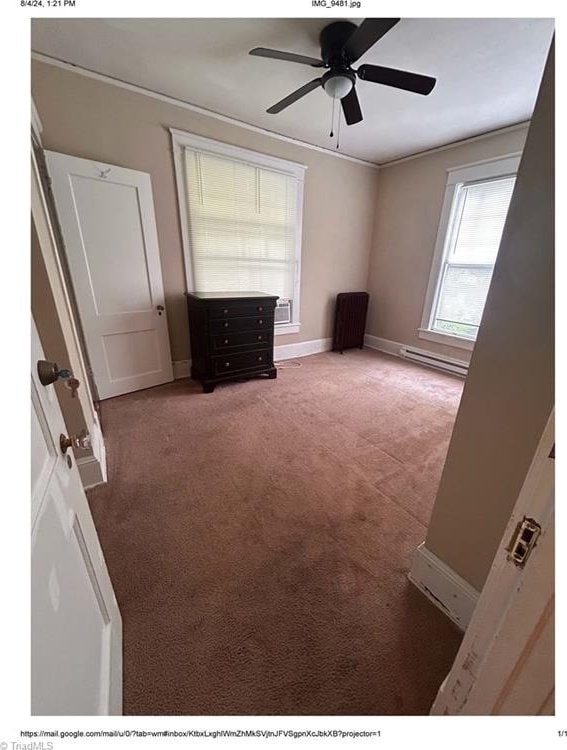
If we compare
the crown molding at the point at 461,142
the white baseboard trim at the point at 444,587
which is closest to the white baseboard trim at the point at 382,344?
the crown molding at the point at 461,142

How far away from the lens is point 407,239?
400 cm

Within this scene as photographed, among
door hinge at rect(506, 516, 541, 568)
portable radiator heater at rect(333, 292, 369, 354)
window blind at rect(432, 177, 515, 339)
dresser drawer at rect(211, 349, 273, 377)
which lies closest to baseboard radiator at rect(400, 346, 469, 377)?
window blind at rect(432, 177, 515, 339)

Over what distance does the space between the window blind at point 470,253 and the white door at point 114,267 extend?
3.43 m

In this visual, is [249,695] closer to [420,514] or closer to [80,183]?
[420,514]

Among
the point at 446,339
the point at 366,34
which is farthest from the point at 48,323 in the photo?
the point at 446,339

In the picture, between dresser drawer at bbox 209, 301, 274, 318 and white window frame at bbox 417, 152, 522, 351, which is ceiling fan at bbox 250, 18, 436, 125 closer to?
dresser drawer at bbox 209, 301, 274, 318

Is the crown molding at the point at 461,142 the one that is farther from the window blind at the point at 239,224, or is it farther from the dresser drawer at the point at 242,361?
the dresser drawer at the point at 242,361

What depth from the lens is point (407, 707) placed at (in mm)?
895

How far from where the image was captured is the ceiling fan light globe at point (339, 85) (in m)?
1.87

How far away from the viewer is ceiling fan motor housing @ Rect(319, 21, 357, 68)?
66.4 inches

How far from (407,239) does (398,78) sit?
8.06 ft

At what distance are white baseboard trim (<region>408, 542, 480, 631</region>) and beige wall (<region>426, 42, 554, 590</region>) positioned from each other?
0.04 meters
